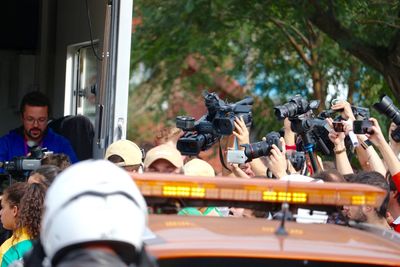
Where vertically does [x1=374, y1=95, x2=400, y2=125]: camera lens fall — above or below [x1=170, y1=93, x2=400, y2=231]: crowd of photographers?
above

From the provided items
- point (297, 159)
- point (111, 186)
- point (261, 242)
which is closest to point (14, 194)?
point (297, 159)

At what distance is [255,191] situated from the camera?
3709mm

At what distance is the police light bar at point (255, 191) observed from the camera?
366 cm

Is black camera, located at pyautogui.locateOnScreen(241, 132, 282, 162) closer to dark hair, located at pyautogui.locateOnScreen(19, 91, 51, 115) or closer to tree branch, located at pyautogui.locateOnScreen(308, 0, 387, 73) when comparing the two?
dark hair, located at pyautogui.locateOnScreen(19, 91, 51, 115)

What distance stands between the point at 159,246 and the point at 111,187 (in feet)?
1.39

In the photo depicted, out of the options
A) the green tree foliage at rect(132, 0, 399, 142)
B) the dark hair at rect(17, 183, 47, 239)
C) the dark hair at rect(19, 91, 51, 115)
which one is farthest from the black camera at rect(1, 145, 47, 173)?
the green tree foliage at rect(132, 0, 399, 142)

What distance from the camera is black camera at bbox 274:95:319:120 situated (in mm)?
7133

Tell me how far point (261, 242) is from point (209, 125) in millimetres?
3957

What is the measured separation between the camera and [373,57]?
11.6m

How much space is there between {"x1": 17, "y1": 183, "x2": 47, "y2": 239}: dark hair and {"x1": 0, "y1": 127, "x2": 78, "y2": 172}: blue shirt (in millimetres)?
2753

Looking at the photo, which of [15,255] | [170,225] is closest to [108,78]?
[15,255]

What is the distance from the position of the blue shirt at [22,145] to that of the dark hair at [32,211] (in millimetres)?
2753

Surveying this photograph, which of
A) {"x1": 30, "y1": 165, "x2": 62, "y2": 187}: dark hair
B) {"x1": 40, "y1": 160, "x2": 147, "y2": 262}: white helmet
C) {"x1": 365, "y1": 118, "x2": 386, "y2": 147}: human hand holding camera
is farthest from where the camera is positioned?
{"x1": 365, "y1": 118, "x2": 386, "y2": 147}: human hand holding camera

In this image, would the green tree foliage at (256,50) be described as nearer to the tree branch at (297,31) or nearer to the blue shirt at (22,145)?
the tree branch at (297,31)
